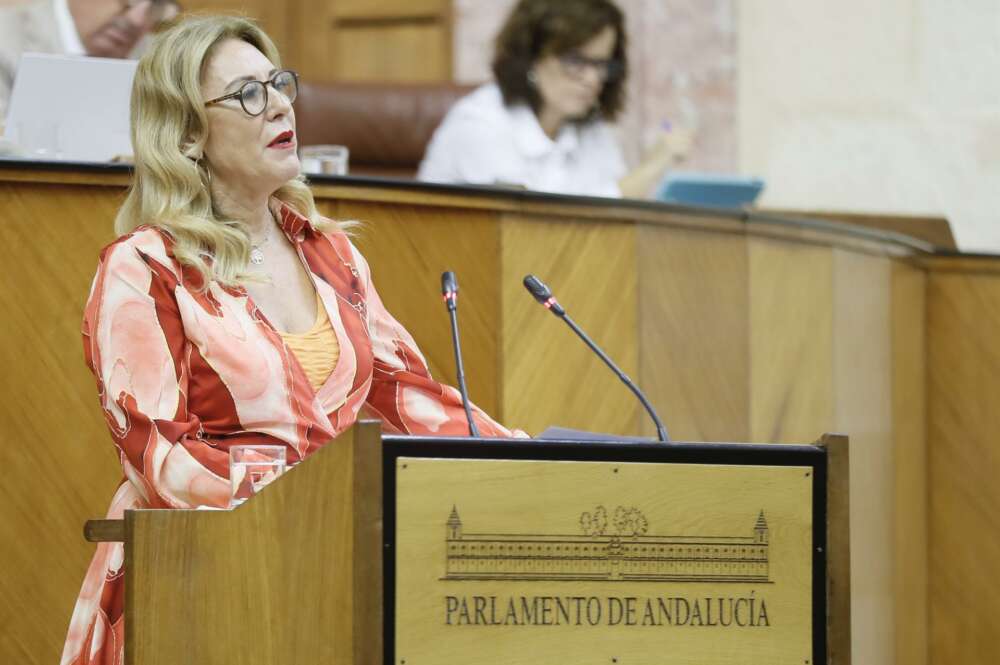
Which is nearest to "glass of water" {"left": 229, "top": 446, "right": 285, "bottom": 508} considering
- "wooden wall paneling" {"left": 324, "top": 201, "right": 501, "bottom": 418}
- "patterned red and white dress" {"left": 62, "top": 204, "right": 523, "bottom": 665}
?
"patterned red and white dress" {"left": 62, "top": 204, "right": 523, "bottom": 665}

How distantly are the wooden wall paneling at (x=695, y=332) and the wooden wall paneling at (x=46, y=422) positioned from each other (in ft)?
3.67

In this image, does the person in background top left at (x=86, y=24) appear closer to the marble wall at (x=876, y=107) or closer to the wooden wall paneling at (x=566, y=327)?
the wooden wall paneling at (x=566, y=327)

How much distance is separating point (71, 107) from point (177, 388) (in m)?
1.34

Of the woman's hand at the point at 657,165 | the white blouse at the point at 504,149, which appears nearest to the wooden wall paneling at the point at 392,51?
the woman's hand at the point at 657,165

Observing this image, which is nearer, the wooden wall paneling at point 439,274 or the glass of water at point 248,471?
the glass of water at point 248,471

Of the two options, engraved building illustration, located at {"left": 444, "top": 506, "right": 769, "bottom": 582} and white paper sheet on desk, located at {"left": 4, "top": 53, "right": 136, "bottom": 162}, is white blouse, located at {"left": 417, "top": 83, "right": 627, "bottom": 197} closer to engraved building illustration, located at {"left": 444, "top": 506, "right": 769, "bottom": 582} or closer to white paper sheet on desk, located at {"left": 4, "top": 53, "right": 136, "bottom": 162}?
white paper sheet on desk, located at {"left": 4, "top": 53, "right": 136, "bottom": 162}

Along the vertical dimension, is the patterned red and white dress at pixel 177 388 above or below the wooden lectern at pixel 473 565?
above

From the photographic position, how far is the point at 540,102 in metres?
4.32

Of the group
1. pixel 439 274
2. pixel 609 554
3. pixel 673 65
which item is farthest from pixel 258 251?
pixel 673 65

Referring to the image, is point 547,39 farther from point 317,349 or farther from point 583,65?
point 317,349

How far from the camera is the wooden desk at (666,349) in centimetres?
278

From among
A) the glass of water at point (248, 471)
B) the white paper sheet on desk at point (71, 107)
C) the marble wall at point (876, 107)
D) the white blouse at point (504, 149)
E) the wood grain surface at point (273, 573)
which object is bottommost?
the wood grain surface at point (273, 573)

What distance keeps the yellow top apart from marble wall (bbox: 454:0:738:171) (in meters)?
3.70

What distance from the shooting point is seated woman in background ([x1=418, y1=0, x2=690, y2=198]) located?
4.23 m
